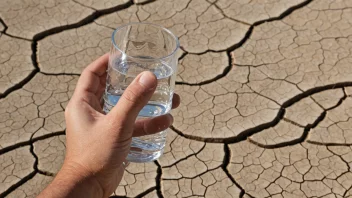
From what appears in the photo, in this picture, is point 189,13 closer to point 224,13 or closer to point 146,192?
point 224,13

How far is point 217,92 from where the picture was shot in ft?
12.6

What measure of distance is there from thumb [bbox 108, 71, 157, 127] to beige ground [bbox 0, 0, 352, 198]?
110cm

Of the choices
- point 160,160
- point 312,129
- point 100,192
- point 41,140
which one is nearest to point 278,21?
point 312,129

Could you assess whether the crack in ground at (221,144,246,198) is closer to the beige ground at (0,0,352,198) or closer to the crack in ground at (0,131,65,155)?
the beige ground at (0,0,352,198)

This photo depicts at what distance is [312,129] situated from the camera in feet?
11.9

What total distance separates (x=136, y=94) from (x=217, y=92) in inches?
67.0

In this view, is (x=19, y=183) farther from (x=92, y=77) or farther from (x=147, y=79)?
(x=147, y=79)

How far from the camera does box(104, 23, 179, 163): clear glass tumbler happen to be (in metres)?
2.35

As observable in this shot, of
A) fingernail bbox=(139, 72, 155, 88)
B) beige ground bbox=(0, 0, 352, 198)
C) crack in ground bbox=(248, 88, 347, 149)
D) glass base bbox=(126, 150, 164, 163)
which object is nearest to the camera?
fingernail bbox=(139, 72, 155, 88)

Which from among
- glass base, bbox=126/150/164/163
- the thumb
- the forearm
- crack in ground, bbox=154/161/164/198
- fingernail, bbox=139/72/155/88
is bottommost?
crack in ground, bbox=154/161/164/198

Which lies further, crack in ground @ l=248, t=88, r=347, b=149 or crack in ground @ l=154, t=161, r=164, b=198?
crack in ground @ l=248, t=88, r=347, b=149

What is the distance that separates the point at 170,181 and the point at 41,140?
65 centimetres

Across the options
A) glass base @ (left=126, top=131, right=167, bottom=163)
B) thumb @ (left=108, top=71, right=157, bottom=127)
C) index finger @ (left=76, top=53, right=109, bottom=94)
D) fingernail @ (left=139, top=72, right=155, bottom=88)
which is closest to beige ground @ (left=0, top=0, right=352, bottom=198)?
glass base @ (left=126, top=131, right=167, bottom=163)

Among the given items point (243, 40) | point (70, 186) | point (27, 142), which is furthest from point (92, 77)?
point (243, 40)
